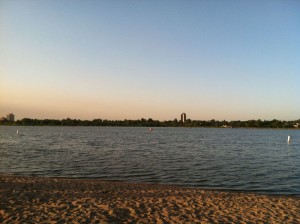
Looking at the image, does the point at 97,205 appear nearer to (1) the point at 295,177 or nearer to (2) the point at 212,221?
(2) the point at 212,221

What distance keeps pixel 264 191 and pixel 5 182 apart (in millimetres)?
17445

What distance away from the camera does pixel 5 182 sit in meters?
18.7

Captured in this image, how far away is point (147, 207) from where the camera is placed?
13.9m

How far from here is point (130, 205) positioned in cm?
1416

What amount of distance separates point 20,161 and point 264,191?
2547cm

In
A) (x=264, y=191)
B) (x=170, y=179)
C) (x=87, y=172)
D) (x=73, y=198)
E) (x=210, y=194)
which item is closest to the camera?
(x=73, y=198)

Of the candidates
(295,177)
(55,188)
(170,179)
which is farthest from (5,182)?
(295,177)

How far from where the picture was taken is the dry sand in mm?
11969

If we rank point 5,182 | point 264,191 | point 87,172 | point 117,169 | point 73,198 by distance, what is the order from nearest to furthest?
point 73,198 < point 5,182 < point 264,191 < point 87,172 < point 117,169

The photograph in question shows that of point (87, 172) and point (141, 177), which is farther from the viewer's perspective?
point (87, 172)

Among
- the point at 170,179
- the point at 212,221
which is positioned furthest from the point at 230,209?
the point at 170,179

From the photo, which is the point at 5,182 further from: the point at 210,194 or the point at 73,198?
the point at 210,194

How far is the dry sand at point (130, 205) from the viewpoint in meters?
12.0

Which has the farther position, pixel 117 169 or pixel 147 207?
pixel 117 169
